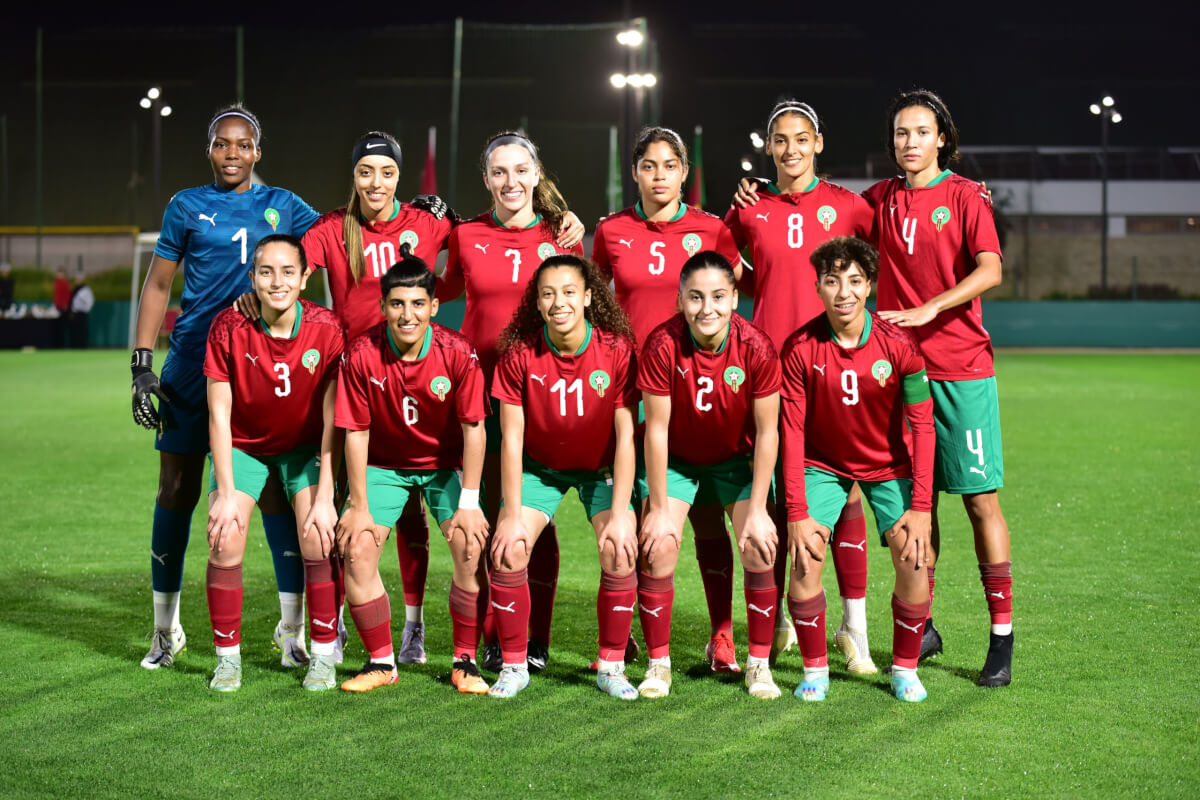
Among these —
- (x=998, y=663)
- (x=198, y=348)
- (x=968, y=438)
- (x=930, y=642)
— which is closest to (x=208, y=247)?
(x=198, y=348)

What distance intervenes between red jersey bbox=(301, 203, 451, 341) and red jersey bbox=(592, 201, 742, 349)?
2.29ft

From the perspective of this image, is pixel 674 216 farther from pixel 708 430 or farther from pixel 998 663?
pixel 998 663

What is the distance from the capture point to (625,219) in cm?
445

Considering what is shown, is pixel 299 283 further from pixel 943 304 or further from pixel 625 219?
pixel 943 304

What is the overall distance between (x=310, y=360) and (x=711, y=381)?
140 centimetres

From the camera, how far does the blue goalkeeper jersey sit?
4.45m

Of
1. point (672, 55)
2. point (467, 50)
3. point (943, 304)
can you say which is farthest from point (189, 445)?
point (672, 55)

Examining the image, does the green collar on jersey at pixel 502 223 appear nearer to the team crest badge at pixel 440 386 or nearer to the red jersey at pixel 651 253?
the red jersey at pixel 651 253

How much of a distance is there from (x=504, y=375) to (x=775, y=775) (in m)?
1.60

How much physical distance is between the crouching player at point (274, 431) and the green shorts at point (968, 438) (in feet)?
7.03

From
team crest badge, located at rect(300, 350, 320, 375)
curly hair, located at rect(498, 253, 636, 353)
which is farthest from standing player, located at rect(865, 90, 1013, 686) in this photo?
team crest badge, located at rect(300, 350, 320, 375)

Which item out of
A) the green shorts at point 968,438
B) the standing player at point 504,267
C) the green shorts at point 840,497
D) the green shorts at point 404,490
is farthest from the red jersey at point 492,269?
the green shorts at point 968,438

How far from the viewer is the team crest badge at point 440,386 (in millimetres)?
4047

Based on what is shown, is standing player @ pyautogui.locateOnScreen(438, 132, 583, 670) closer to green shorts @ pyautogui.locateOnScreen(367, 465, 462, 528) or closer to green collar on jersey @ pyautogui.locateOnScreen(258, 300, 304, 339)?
green shorts @ pyautogui.locateOnScreen(367, 465, 462, 528)
